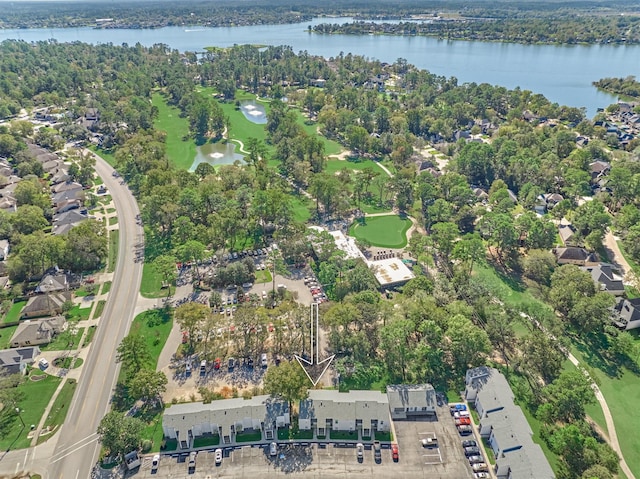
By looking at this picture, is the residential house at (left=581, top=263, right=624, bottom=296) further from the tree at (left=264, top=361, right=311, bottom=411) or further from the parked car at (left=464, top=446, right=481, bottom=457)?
the tree at (left=264, top=361, right=311, bottom=411)

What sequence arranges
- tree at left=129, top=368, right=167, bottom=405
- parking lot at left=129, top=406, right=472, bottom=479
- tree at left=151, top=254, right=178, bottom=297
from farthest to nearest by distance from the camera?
tree at left=151, top=254, right=178, bottom=297 → tree at left=129, top=368, right=167, bottom=405 → parking lot at left=129, top=406, right=472, bottom=479

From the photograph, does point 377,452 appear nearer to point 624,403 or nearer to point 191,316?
point 191,316

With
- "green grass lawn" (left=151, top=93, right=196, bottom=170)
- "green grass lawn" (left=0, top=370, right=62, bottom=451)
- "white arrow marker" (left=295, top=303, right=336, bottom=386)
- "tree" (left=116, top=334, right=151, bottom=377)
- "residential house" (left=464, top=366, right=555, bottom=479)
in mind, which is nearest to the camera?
"residential house" (left=464, top=366, right=555, bottom=479)

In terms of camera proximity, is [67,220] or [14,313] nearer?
[14,313]

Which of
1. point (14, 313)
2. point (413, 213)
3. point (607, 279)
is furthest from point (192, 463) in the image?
point (413, 213)

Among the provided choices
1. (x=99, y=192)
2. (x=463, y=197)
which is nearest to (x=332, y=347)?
(x=463, y=197)

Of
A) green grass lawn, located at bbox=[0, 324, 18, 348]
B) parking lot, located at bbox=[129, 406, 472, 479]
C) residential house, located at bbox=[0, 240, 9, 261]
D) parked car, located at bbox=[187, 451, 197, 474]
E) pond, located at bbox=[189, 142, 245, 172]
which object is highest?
residential house, located at bbox=[0, 240, 9, 261]

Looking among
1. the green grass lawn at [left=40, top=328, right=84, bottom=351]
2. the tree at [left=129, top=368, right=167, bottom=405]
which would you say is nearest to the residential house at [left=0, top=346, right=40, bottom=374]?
the green grass lawn at [left=40, top=328, right=84, bottom=351]

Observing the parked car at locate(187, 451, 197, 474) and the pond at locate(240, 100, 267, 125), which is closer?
the parked car at locate(187, 451, 197, 474)
